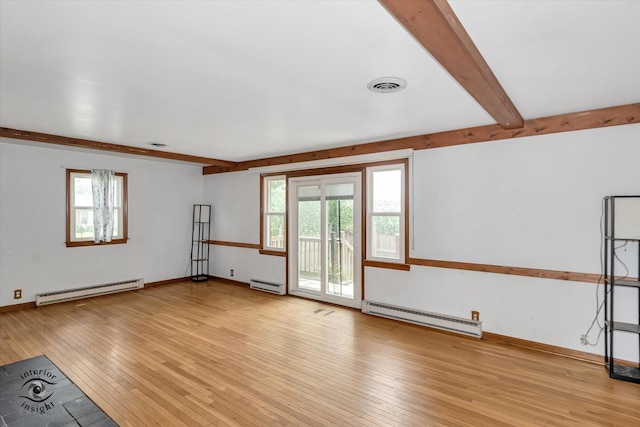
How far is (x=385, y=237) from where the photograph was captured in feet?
15.9

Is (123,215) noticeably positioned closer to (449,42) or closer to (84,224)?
(84,224)

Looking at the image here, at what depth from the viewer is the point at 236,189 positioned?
699 cm

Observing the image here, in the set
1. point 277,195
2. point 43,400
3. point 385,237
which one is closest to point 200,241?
point 277,195

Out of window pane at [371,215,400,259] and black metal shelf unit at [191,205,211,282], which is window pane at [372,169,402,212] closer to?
window pane at [371,215,400,259]

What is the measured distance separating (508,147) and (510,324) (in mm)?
2021

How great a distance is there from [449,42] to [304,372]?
287cm

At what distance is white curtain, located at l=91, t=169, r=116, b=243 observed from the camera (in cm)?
578

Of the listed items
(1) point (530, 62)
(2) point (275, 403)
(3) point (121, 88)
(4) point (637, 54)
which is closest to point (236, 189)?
(3) point (121, 88)

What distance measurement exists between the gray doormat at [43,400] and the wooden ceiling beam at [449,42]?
315 centimetres

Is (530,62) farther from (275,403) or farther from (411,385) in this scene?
(275,403)

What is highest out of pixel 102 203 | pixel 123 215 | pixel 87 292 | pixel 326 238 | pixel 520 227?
pixel 102 203

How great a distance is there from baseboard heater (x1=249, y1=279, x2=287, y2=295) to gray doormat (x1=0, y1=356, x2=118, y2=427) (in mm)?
3376

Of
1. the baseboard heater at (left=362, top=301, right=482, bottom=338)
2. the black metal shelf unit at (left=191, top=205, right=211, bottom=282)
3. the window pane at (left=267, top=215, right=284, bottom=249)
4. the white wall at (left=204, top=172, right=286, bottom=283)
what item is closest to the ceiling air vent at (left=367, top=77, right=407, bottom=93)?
the baseboard heater at (left=362, top=301, right=482, bottom=338)

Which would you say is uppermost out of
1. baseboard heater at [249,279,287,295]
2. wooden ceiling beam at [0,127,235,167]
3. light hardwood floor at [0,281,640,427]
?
wooden ceiling beam at [0,127,235,167]
